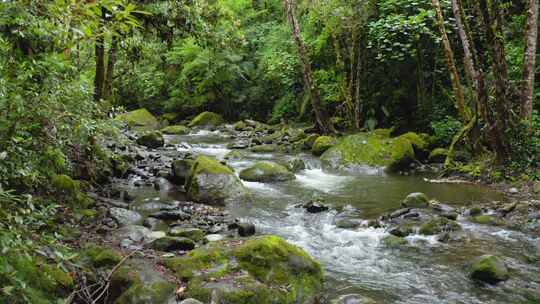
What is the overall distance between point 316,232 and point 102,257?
373 centimetres

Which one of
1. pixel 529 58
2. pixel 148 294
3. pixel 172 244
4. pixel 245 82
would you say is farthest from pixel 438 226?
pixel 245 82

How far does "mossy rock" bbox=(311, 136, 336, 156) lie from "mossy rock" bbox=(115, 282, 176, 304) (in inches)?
414

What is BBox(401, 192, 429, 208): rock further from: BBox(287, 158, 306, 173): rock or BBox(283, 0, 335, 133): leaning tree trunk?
BBox(283, 0, 335, 133): leaning tree trunk

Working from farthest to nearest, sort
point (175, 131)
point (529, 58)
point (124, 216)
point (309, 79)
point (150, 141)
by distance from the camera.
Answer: point (175, 131) → point (150, 141) → point (309, 79) → point (529, 58) → point (124, 216)

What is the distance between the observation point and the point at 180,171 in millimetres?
11078

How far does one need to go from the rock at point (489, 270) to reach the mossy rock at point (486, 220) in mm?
2159

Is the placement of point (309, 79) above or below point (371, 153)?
above

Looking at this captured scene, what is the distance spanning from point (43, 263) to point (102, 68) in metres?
6.05

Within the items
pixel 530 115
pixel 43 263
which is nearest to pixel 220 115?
pixel 530 115

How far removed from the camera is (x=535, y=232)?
24.2 feet

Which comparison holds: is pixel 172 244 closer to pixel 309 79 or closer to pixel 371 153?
pixel 371 153

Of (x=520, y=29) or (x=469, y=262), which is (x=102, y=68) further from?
(x=520, y=29)

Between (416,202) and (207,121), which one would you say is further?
(207,121)

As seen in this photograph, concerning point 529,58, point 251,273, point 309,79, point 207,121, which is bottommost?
point 251,273
